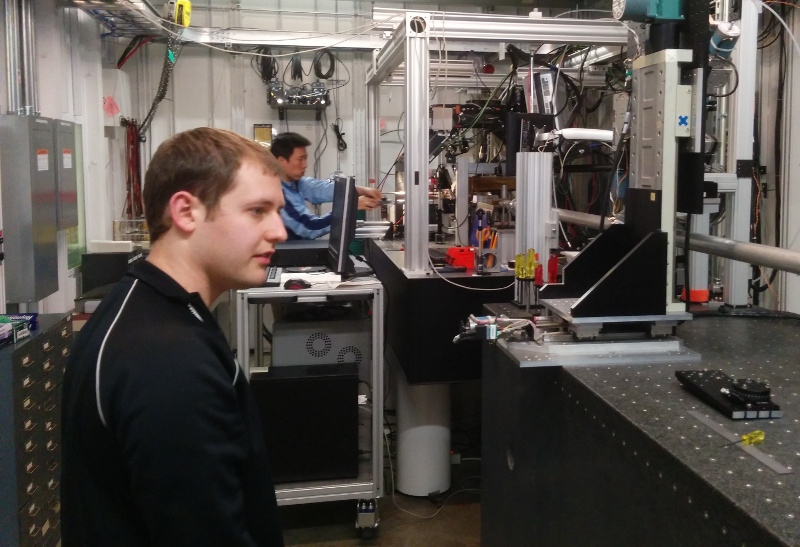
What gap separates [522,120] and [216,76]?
3404 mm

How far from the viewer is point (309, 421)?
2.66 meters

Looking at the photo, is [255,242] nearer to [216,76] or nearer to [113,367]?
[113,367]

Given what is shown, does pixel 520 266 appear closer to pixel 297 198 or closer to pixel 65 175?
pixel 297 198

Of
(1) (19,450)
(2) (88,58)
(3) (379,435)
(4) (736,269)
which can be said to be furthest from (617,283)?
(2) (88,58)

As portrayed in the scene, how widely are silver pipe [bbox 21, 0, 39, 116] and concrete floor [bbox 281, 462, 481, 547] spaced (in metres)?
2.18

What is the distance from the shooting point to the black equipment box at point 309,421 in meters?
2.64

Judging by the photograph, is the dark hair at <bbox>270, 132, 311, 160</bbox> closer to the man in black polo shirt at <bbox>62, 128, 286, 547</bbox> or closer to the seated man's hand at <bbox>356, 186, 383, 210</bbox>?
the seated man's hand at <bbox>356, 186, 383, 210</bbox>

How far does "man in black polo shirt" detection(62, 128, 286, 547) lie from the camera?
81 centimetres

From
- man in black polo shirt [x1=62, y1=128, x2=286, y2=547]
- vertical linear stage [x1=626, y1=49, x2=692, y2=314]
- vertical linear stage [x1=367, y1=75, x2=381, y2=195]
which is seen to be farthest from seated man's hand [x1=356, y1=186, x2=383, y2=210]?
man in black polo shirt [x1=62, y1=128, x2=286, y2=547]

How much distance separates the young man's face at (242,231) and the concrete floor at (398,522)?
201 cm

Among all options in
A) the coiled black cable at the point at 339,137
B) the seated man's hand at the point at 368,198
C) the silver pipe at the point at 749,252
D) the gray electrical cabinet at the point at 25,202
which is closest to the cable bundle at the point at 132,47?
the coiled black cable at the point at 339,137

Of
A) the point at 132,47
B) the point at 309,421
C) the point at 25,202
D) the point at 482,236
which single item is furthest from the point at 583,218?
the point at 132,47

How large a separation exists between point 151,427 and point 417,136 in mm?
1977

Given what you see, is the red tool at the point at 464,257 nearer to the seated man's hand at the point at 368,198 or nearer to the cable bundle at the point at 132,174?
the seated man's hand at the point at 368,198
